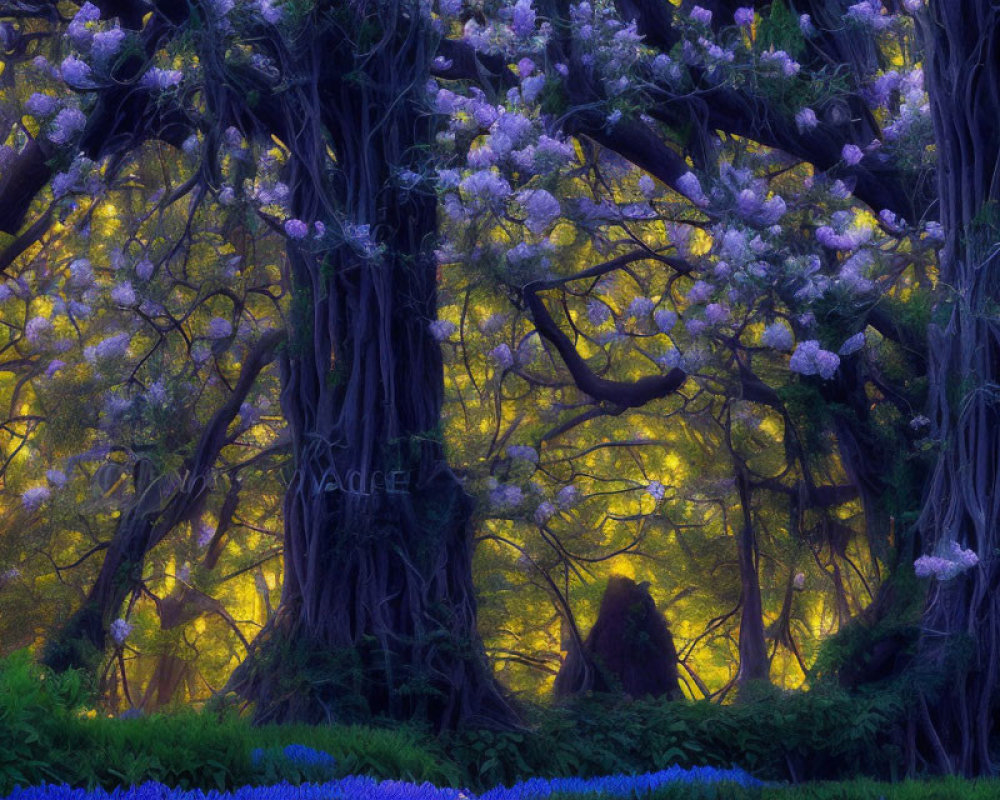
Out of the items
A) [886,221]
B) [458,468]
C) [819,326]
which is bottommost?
[458,468]

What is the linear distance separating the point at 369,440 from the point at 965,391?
2941 millimetres

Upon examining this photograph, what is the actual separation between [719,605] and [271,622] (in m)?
5.26

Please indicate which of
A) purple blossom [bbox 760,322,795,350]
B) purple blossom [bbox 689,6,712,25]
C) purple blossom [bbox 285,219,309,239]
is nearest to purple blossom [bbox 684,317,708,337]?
purple blossom [bbox 760,322,795,350]

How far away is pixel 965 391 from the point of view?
6547mm

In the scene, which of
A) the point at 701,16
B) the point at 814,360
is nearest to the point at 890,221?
the point at 814,360

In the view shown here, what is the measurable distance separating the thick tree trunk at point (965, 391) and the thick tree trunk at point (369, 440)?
2214mm

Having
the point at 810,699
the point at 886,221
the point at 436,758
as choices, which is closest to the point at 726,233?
the point at 886,221

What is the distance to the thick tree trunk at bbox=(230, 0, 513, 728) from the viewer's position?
21.5ft

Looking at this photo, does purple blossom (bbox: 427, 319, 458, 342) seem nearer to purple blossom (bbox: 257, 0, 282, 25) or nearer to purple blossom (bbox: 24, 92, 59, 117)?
purple blossom (bbox: 257, 0, 282, 25)

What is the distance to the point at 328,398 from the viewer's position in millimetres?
6840

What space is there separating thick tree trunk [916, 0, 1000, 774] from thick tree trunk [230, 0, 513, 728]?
7.26 ft

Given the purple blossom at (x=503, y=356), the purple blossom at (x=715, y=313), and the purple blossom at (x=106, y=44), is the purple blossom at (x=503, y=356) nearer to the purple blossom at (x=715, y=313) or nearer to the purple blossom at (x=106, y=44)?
the purple blossom at (x=715, y=313)

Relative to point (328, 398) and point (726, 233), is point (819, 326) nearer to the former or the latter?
point (726, 233)

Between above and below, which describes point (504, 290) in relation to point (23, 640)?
above
